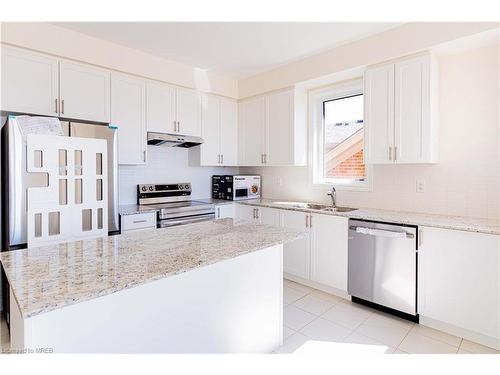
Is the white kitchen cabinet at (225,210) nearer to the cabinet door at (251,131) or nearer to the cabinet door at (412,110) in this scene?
the cabinet door at (251,131)

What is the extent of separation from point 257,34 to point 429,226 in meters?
2.33

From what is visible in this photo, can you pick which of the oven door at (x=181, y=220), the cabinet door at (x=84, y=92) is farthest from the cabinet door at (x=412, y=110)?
the cabinet door at (x=84, y=92)

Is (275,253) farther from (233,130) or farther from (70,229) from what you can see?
(233,130)

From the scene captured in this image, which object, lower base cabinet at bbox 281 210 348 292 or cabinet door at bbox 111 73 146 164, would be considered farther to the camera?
cabinet door at bbox 111 73 146 164

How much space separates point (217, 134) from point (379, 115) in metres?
2.16

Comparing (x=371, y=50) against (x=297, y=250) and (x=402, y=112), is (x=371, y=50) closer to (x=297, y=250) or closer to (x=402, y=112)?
(x=402, y=112)

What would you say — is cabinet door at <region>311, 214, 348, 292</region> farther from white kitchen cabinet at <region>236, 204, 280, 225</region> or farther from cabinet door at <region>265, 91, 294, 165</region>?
cabinet door at <region>265, 91, 294, 165</region>

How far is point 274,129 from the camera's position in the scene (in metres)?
3.91

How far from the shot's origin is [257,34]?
9.30 feet

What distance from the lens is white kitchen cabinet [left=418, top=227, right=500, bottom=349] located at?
84.0 inches

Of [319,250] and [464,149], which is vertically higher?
[464,149]

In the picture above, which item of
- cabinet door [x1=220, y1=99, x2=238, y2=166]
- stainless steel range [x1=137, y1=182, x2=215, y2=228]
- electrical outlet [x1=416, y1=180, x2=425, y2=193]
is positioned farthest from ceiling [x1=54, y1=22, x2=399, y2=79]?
stainless steel range [x1=137, y1=182, x2=215, y2=228]

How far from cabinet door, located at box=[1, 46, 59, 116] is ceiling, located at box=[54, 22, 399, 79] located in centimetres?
42

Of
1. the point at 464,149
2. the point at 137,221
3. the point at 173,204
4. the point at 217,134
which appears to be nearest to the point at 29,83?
the point at 137,221
